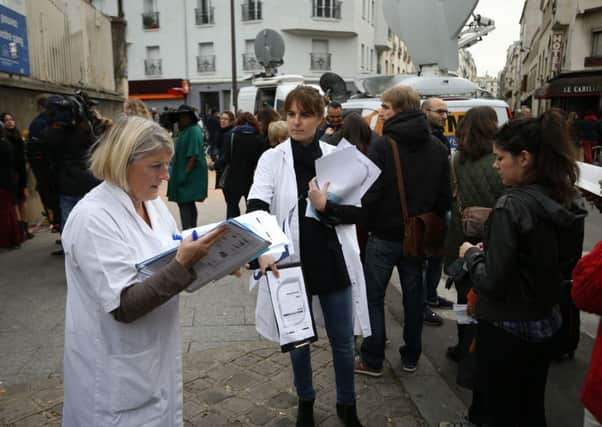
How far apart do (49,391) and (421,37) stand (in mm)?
9154

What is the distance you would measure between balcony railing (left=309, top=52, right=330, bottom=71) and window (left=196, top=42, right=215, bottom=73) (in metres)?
6.40

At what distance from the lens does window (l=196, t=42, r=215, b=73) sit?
1340 inches

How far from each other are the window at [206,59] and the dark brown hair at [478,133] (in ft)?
106

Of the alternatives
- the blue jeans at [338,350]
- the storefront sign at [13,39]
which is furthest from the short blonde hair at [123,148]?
the storefront sign at [13,39]

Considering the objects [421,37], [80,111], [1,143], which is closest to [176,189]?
[80,111]

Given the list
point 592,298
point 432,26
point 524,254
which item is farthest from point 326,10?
point 592,298

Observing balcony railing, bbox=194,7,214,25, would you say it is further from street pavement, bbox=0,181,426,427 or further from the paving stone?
the paving stone

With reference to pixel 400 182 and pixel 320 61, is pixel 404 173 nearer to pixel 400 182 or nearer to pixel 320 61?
pixel 400 182

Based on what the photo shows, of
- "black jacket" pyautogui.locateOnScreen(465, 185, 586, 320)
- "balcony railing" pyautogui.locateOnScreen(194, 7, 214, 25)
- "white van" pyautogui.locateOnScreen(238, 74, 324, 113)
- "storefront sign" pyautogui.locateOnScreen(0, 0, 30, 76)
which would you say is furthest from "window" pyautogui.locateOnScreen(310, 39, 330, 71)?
"black jacket" pyautogui.locateOnScreen(465, 185, 586, 320)

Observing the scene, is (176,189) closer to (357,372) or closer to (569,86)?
(357,372)

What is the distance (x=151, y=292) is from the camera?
1.74 meters

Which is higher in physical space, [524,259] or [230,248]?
[230,248]

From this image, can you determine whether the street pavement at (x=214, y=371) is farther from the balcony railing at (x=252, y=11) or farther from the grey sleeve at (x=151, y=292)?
the balcony railing at (x=252, y=11)

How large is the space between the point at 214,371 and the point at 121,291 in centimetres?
215
